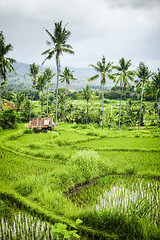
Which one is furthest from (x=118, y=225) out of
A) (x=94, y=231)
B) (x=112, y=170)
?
(x=112, y=170)

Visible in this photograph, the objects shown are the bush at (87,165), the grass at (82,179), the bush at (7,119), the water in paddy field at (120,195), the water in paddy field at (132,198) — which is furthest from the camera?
the bush at (7,119)

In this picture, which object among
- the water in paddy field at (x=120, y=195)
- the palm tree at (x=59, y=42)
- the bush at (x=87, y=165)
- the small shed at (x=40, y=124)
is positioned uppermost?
the palm tree at (x=59, y=42)

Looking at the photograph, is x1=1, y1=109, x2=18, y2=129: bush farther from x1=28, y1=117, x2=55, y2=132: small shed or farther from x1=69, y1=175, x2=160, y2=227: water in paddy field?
x1=69, y1=175, x2=160, y2=227: water in paddy field

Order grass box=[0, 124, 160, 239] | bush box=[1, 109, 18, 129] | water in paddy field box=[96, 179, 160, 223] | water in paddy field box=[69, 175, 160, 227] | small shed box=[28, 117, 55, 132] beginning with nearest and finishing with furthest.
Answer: grass box=[0, 124, 160, 239], water in paddy field box=[96, 179, 160, 223], water in paddy field box=[69, 175, 160, 227], small shed box=[28, 117, 55, 132], bush box=[1, 109, 18, 129]

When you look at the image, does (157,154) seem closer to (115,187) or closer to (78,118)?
(115,187)

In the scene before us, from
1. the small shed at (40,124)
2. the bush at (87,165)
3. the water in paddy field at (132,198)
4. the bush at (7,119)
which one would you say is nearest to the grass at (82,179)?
the bush at (87,165)

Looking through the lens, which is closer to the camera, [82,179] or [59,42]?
[82,179]

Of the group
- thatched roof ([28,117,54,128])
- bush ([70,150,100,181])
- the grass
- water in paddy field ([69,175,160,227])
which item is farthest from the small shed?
water in paddy field ([69,175,160,227])

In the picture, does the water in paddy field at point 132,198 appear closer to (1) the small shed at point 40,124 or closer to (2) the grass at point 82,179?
(2) the grass at point 82,179

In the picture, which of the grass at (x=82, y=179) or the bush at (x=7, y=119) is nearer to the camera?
the grass at (x=82, y=179)

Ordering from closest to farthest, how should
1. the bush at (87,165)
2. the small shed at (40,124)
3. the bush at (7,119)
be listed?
the bush at (87,165), the small shed at (40,124), the bush at (7,119)

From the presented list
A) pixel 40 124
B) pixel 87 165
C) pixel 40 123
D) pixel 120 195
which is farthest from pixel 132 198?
pixel 40 123

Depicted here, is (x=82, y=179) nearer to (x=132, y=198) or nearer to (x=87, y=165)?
(x=87, y=165)

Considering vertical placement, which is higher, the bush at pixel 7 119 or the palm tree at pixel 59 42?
the palm tree at pixel 59 42
